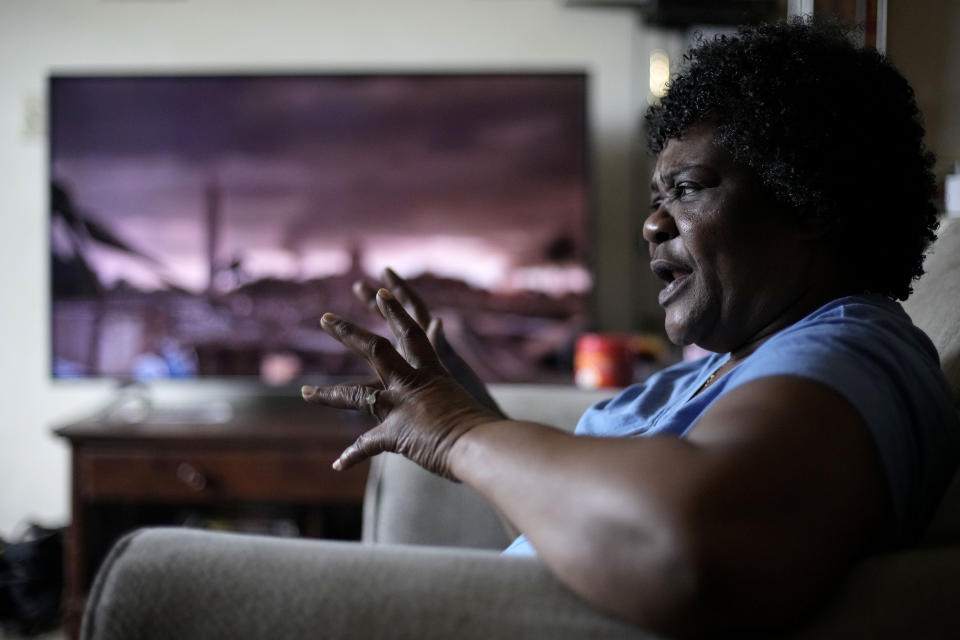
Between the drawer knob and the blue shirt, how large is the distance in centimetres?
157

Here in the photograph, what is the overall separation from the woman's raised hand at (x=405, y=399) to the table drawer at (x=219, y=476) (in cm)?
145

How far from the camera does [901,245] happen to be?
836 millimetres

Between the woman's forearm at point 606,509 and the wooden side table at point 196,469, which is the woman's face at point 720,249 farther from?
the wooden side table at point 196,469

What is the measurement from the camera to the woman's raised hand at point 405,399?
66 centimetres

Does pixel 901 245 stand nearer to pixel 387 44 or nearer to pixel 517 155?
pixel 517 155

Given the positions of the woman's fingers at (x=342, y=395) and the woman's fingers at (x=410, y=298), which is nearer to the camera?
the woman's fingers at (x=342, y=395)

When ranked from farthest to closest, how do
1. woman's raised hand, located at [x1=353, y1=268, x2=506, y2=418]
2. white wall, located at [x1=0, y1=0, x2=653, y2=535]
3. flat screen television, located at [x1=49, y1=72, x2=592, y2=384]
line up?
white wall, located at [x1=0, y1=0, x2=653, y2=535] → flat screen television, located at [x1=49, y1=72, x2=592, y2=384] → woman's raised hand, located at [x1=353, y1=268, x2=506, y2=418]

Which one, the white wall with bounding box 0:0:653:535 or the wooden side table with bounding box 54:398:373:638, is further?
the white wall with bounding box 0:0:653:535

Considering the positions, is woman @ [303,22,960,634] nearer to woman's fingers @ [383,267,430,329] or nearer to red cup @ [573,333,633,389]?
woman's fingers @ [383,267,430,329]

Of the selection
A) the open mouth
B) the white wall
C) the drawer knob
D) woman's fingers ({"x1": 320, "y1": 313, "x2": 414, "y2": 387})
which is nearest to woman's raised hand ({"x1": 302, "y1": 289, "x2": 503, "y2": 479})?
woman's fingers ({"x1": 320, "y1": 313, "x2": 414, "y2": 387})

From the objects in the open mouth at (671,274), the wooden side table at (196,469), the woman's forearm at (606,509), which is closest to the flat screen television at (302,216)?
the wooden side table at (196,469)

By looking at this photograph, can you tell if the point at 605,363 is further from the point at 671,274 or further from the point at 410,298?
the point at 671,274

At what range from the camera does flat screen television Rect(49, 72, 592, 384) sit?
2.40 m

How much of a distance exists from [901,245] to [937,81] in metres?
0.57
